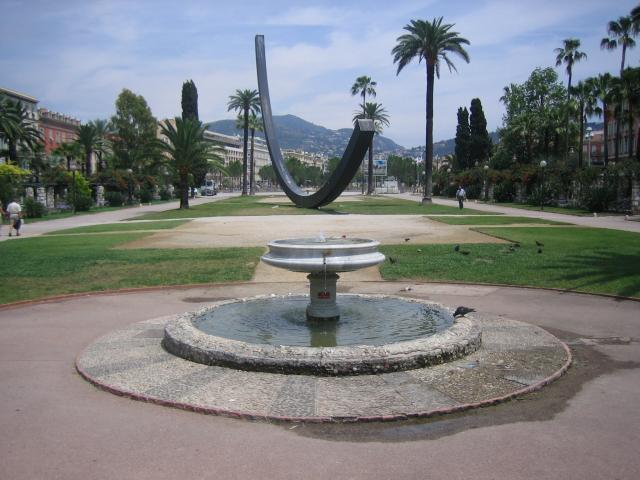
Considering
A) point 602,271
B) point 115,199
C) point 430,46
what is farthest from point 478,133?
point 602,271

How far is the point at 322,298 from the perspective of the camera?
8953mm

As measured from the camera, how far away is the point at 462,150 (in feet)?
287

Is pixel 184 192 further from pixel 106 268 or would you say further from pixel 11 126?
pixel 106 268

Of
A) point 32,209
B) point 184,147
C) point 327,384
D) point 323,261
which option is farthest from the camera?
point 184,147

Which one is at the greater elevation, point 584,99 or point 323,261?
point 584,99

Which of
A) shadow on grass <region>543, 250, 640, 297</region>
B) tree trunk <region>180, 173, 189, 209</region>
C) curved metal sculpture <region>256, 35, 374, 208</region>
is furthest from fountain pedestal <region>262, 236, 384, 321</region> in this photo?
tree trunk <region>180, 173, 189, 209</region>

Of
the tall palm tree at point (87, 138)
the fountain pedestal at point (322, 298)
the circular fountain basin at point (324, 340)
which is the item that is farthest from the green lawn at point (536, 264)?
the tall palm tree at point (87, 138)

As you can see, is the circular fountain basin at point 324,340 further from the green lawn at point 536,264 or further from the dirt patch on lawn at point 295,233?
the dirt patch on lawn at point 295,233

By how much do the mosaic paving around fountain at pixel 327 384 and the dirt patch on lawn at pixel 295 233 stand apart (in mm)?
11282

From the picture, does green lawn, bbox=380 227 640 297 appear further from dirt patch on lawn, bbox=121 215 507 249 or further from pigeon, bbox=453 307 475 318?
pigeon, bbox=453 307 475 318

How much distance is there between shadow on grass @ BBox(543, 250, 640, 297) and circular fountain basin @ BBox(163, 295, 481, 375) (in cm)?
456

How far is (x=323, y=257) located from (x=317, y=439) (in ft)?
11.7

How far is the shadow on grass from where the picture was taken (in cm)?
1224

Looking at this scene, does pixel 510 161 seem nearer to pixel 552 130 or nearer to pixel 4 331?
pixel 552 130
